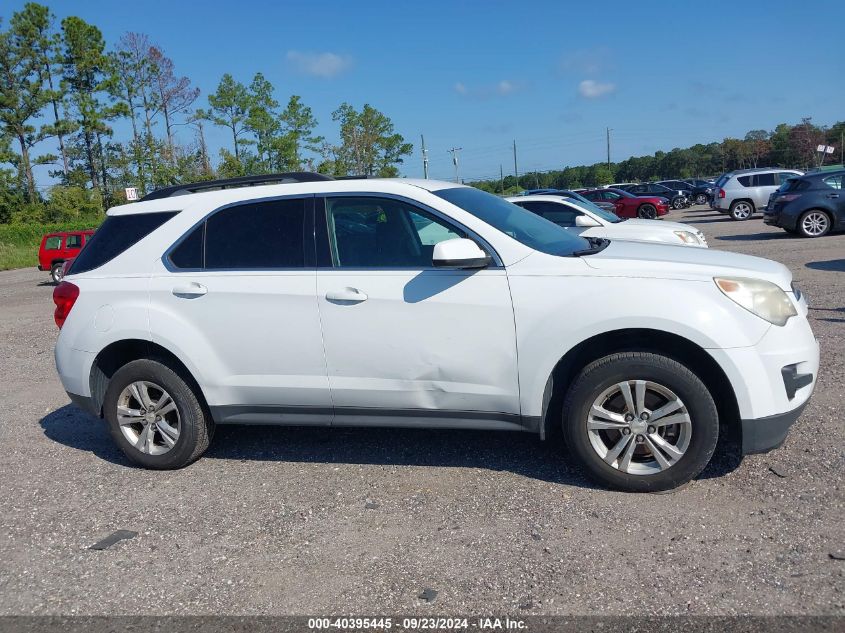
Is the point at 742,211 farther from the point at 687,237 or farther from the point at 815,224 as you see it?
the point at 687,237

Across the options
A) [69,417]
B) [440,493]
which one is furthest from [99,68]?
[440,493]

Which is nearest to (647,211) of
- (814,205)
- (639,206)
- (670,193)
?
(639,206)

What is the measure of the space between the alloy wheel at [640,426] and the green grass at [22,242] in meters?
39.7

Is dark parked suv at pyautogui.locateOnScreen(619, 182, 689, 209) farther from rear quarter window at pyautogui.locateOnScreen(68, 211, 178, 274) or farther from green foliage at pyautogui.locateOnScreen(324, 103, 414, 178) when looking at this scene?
rear quarter window at pyautogui.locateOnScreen(68, 211, 178, 274)

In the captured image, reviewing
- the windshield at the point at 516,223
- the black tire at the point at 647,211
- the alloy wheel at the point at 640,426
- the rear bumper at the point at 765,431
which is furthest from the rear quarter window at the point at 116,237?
the black tire at the point at 647,211

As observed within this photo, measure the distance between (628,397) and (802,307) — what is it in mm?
1163

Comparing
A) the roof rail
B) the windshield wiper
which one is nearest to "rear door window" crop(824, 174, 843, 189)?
the windshield wiper

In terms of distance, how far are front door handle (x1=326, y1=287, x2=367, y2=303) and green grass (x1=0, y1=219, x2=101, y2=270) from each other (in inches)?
1517

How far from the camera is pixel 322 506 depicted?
416 centimetres

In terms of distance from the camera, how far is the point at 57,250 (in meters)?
23.5

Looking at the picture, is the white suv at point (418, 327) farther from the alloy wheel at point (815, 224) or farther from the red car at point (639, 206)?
the red car at point (639, 206)

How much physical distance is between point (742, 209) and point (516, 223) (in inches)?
910

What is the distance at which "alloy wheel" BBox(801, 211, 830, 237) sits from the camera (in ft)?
56.1

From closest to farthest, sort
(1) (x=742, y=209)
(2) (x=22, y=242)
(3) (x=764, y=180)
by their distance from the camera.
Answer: (3) (x=764, y=180)
(1) (x=742, y=209)
(2) (x=22, y=242)
